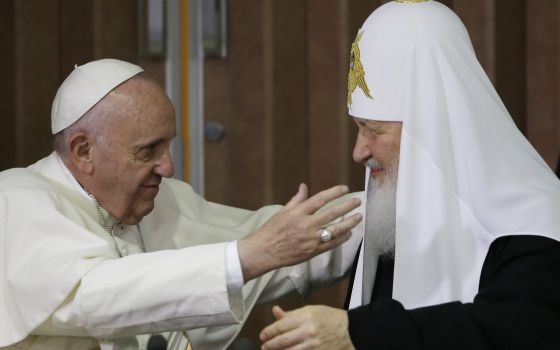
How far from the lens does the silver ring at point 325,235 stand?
2730mm

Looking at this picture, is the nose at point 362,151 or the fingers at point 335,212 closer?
the fingers at point 335,212

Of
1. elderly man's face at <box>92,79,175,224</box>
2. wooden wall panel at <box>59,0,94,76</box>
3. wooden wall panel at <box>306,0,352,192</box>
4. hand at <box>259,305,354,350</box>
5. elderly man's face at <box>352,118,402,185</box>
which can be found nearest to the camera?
hand at <box>259,305,354,350</box>

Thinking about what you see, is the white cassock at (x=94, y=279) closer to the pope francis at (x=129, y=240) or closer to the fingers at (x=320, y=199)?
the pope francis at (x=129, y=240)

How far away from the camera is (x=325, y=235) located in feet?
8.96

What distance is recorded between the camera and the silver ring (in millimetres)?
2730

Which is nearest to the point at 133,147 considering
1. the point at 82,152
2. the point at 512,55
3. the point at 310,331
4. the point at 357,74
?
the point at 82,152

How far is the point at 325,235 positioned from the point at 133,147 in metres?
0.76

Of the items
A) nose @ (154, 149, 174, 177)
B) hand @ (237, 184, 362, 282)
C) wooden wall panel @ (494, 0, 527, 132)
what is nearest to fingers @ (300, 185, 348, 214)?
hand @ (237, 184, 362, 282)

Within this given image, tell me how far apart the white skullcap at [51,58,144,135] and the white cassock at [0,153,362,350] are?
→ 148 mm

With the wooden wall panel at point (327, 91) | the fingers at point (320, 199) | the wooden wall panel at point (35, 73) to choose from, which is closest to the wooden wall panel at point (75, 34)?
the wooden wall panel at point (35, 73)

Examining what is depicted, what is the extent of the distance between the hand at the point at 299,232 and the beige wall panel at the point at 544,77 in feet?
5.78

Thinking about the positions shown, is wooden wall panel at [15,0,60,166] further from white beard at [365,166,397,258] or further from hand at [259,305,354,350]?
hand at [259,305,354,350]

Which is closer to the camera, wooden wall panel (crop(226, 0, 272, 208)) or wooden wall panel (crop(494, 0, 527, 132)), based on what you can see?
wooden wall panel (crop(494, 0, 527, 132))

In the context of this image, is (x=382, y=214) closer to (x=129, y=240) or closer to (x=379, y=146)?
(x=379, y=146)
